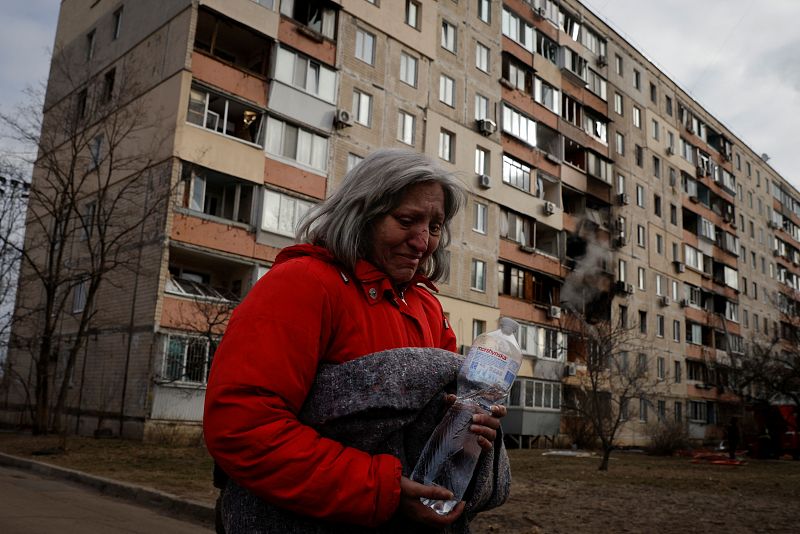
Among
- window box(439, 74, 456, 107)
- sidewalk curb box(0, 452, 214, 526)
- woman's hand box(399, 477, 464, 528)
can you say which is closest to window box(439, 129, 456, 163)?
window box(439, 74, 456, 107)

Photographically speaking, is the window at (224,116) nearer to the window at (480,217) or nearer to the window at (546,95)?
the window at (480,217)

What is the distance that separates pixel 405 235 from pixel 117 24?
2743cm

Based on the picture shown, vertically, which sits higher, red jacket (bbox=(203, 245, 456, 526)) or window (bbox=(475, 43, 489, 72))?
window (bbox=(475, 43, 489, 72))

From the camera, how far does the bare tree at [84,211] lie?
1881 centimetres

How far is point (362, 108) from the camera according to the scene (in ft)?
86.4

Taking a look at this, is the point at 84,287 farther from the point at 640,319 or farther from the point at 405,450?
the point at 640,319

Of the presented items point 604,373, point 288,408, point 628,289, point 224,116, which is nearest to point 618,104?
point 628,289

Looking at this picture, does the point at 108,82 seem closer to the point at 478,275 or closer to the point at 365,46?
the point at 365,46

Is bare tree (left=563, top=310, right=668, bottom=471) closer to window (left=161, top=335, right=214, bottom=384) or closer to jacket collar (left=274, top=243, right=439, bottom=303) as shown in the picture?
window (left=161, top=335, right=214, bottom=384)

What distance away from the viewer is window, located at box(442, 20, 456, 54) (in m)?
31.2

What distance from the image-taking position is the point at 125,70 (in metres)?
24.2

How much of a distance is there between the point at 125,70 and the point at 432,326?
81.4 ft

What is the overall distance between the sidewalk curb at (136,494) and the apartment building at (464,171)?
4944mm

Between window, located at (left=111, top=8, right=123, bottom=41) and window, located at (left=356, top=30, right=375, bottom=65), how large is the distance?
8660mm
